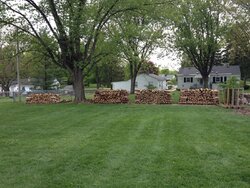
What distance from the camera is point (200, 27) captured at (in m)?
42.9

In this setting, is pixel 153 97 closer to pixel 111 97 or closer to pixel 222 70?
pixel 111 97

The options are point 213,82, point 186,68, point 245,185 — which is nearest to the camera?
point 245,185

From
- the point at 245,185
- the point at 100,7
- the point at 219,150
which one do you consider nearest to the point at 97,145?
the point at 219,150

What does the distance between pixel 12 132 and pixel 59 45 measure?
1430 centimetres

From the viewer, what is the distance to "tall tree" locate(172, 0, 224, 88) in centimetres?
4128

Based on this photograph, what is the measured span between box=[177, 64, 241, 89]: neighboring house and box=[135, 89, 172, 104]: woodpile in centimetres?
3126

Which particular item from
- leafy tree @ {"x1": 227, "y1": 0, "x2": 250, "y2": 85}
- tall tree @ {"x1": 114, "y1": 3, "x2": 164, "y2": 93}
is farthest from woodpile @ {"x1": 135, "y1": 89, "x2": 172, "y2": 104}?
leafy tree @ {"x1": 227, "y1": 0, "x2": 250, "y2": 85}

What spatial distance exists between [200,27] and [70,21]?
23.3 meters

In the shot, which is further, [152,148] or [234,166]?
[152,148]

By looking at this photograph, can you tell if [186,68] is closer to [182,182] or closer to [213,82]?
[213,82]

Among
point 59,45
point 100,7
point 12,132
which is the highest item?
point 100,7

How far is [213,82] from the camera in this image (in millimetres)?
57531

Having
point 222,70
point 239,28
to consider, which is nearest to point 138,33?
point 239,28

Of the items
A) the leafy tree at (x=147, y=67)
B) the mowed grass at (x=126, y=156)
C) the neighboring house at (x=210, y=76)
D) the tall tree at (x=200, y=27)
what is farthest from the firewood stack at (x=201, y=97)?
the neighboring house at (x=210, y=76)
